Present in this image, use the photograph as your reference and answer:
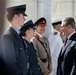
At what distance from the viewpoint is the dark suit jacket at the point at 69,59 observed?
2848mm

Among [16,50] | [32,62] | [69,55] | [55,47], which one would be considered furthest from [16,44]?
[55,47]

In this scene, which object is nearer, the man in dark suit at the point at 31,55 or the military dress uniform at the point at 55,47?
the man in dark suit at the point at 31,55

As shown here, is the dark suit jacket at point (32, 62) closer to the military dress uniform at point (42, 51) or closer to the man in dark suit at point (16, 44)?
the man in dark suit at point (16, 44)

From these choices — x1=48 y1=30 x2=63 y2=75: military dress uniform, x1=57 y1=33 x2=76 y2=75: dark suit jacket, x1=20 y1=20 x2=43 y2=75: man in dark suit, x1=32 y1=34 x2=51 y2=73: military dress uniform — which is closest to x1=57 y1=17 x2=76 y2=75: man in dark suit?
x1=57 y1=33 x2=76 y2=75: dark suit jacket

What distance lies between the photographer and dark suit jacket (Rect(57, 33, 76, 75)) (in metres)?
2.85

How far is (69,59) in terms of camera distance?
9.46 feet

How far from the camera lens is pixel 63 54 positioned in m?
3.01

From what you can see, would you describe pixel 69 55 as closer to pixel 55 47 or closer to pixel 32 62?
pixel 32 62

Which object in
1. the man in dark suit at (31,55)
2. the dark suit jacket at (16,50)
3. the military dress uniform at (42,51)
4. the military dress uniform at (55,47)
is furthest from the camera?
the military dress uniform at (55,47)

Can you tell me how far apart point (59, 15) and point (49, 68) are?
2986mm

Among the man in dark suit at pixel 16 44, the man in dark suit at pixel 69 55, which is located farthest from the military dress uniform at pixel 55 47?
the man in dark suit at pixel 16 44

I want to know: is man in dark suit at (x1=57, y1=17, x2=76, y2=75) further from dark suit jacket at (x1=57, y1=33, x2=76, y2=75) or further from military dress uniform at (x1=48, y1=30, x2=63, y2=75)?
military dress uniform at (x1=48, y1=30, x2=63, y2=75)

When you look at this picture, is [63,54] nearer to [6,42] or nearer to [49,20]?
[6,42]

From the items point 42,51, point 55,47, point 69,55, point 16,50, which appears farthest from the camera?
point 55,47
